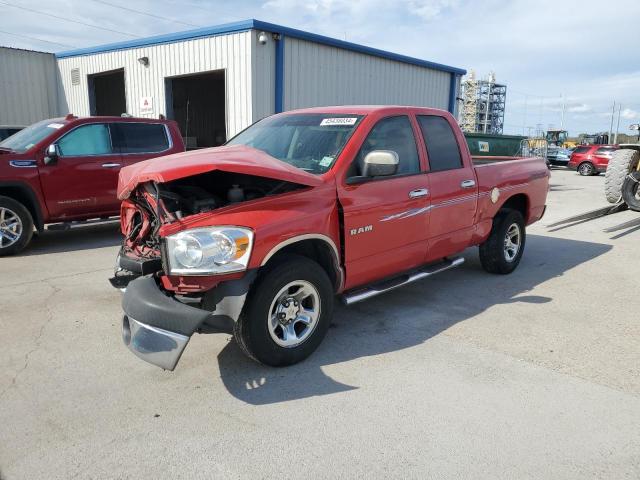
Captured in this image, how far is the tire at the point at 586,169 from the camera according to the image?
2528 centimetres

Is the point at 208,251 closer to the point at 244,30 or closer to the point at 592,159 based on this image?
the point at 244,30

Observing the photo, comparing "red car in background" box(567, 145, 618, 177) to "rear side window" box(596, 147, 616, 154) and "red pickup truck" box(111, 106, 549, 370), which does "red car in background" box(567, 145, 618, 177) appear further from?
"red pickup truck" box(111, 106, 549, 370)

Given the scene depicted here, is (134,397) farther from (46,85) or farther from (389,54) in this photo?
(46,85)

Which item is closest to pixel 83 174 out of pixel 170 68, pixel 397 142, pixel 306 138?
pixel 306 138

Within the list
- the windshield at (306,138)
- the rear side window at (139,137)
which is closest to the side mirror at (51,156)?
the rear side window at (139,137)

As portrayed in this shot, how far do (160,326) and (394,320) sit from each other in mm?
2354

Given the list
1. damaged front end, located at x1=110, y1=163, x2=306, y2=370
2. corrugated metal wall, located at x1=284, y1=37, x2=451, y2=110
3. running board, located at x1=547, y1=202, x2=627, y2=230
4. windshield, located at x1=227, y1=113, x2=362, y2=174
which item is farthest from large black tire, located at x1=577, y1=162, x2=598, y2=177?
damaged front end, located at x1=110, y1=163, x2=306, y2=370

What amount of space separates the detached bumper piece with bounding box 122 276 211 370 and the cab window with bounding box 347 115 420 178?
185 cm

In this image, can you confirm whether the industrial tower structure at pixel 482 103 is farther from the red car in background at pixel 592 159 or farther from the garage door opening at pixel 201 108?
the garage door opening at pixel 201 108

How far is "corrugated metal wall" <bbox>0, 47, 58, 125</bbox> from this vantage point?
687 inches

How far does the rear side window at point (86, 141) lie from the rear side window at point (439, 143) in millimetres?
5324

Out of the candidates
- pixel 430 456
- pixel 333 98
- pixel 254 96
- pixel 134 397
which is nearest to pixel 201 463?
pixel 134 397

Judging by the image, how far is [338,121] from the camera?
173 inches

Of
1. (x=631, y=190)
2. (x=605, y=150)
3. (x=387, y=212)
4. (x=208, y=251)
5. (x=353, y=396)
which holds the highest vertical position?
Result: (x=605, y=150)
